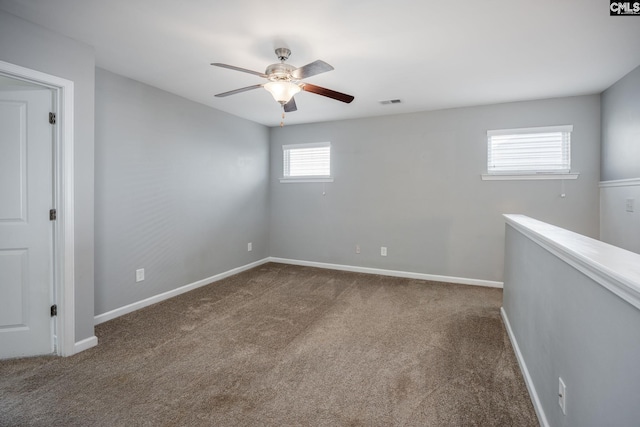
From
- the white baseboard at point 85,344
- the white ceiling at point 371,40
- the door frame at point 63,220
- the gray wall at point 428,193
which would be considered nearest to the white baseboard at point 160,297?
the white baseboard at point 85,344

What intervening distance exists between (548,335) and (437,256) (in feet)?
9.19

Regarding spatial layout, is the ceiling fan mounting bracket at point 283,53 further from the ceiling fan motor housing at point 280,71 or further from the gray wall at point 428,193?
the gray wall at point 428,193

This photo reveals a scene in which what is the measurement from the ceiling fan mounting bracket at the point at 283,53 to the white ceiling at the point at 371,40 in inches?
2.4

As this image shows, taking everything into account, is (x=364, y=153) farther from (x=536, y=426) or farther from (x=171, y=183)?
(x=536, y=426)

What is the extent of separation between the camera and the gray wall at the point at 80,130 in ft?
7.20

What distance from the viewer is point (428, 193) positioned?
4.37 m

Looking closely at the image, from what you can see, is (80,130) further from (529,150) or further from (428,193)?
(529,150)

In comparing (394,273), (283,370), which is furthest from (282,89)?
(394,273)

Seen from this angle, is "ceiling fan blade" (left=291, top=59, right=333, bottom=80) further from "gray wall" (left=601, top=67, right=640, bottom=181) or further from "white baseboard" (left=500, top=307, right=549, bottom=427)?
"gray wall" (left=601, top=67, right=640, bottom=181)

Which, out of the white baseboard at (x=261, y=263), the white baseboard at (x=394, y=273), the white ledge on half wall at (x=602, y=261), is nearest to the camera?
the white ledge on half wall at (x=602, y=261)

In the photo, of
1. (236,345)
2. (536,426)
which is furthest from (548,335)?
(236,345)

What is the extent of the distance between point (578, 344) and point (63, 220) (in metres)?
3.18

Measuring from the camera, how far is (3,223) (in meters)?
2.20

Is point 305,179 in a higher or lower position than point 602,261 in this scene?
higher
